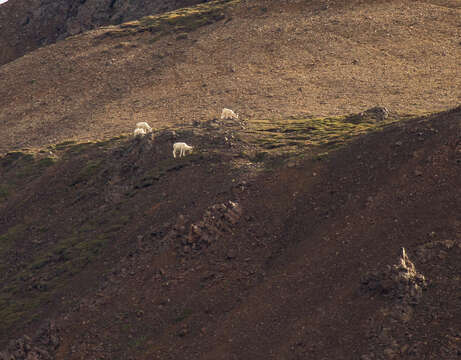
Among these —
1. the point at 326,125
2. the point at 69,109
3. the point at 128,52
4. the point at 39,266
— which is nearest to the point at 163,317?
the point at 39,266

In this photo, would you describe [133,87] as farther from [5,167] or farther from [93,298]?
[93,298]

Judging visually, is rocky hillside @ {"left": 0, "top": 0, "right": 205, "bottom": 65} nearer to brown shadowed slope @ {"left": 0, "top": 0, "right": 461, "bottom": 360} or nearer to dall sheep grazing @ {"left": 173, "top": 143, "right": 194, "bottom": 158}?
brown shadowed slope @ {"left": 0, "top": 0, "right": 461, "bottom": 360}

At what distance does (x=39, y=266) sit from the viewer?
82.0 ft

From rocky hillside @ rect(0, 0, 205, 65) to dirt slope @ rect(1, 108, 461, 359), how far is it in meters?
65.3

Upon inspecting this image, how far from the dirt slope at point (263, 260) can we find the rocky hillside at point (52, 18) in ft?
214

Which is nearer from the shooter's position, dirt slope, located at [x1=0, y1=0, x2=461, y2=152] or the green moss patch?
the green moss patch

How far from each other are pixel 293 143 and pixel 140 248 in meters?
9.52

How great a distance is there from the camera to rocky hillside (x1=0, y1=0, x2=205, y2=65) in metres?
87.8

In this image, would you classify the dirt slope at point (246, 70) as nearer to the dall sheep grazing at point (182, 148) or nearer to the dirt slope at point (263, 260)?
the dall sheep grazing at point (182, 148)

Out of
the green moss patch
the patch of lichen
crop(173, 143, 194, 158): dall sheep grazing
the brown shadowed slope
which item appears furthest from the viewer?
the patch of lichen

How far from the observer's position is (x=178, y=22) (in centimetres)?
6425

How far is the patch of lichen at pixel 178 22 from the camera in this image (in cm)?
6216

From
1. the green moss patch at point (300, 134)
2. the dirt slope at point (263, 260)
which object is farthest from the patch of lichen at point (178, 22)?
the dirt slope at point (263, 260)

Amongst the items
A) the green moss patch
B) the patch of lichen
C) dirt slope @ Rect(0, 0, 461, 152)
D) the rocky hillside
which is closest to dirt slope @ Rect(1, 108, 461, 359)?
the green moss patch
